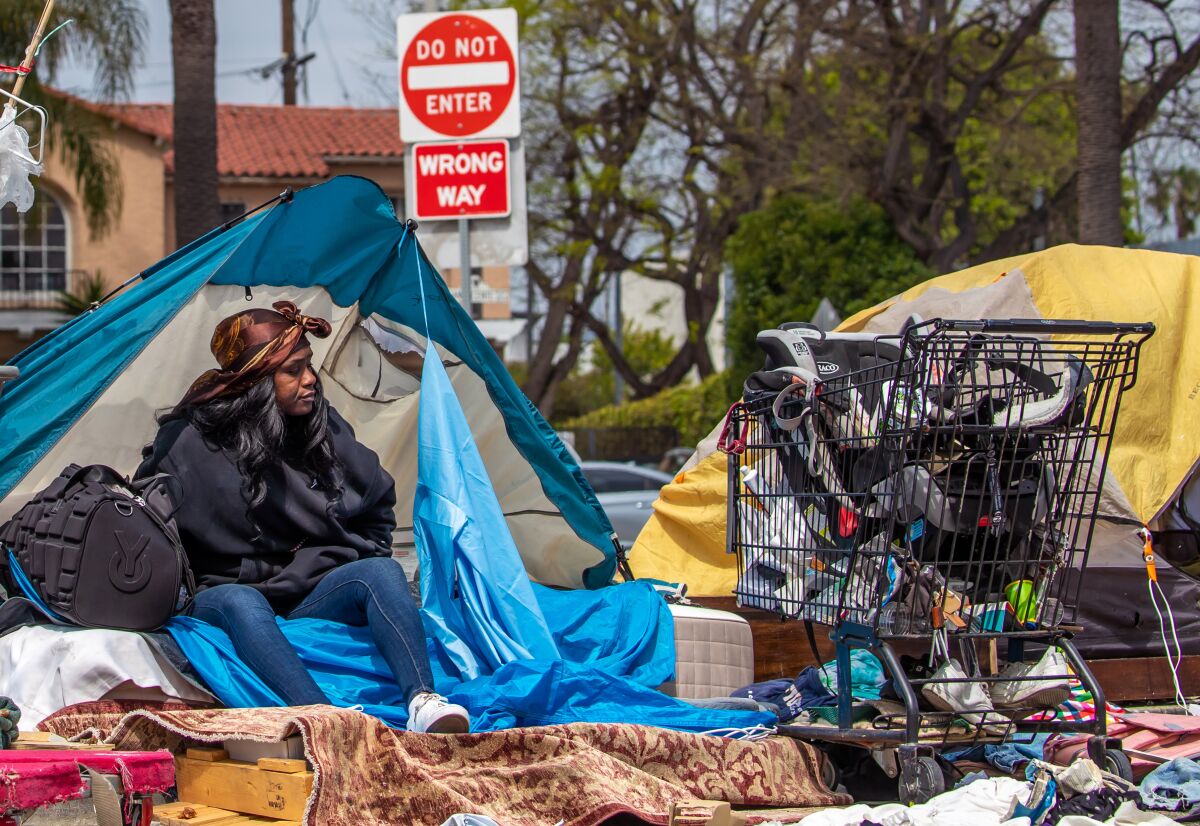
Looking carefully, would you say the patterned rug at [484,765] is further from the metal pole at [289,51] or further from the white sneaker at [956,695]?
the metal pole at [289,51]

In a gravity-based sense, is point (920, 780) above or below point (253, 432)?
below

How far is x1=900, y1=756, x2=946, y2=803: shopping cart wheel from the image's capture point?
3830 millimetres

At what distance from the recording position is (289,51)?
33.2 metres

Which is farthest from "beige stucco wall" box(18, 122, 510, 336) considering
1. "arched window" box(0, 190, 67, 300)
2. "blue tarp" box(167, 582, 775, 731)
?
"blue tarp" box(167, 582, 775, 731)

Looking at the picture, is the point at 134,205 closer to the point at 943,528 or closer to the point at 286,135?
the point at 286,135

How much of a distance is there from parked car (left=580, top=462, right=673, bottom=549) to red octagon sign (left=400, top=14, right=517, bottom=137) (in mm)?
6087

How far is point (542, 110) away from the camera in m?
22.3

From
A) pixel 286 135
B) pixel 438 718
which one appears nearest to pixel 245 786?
pixel 438 718

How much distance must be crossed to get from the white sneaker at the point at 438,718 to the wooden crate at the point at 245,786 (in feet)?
1.54

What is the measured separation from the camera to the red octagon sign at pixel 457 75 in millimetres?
7719

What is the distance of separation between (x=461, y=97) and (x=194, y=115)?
12.5 ft

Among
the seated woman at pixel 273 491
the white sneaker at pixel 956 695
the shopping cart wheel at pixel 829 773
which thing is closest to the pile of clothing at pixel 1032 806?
the white sneaker at pixel 956 695

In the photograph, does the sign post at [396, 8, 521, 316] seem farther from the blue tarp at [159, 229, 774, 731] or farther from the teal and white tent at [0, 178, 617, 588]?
the blue tarp at [159, 229, 774, 731]

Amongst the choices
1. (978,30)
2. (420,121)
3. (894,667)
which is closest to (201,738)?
(894,667)
